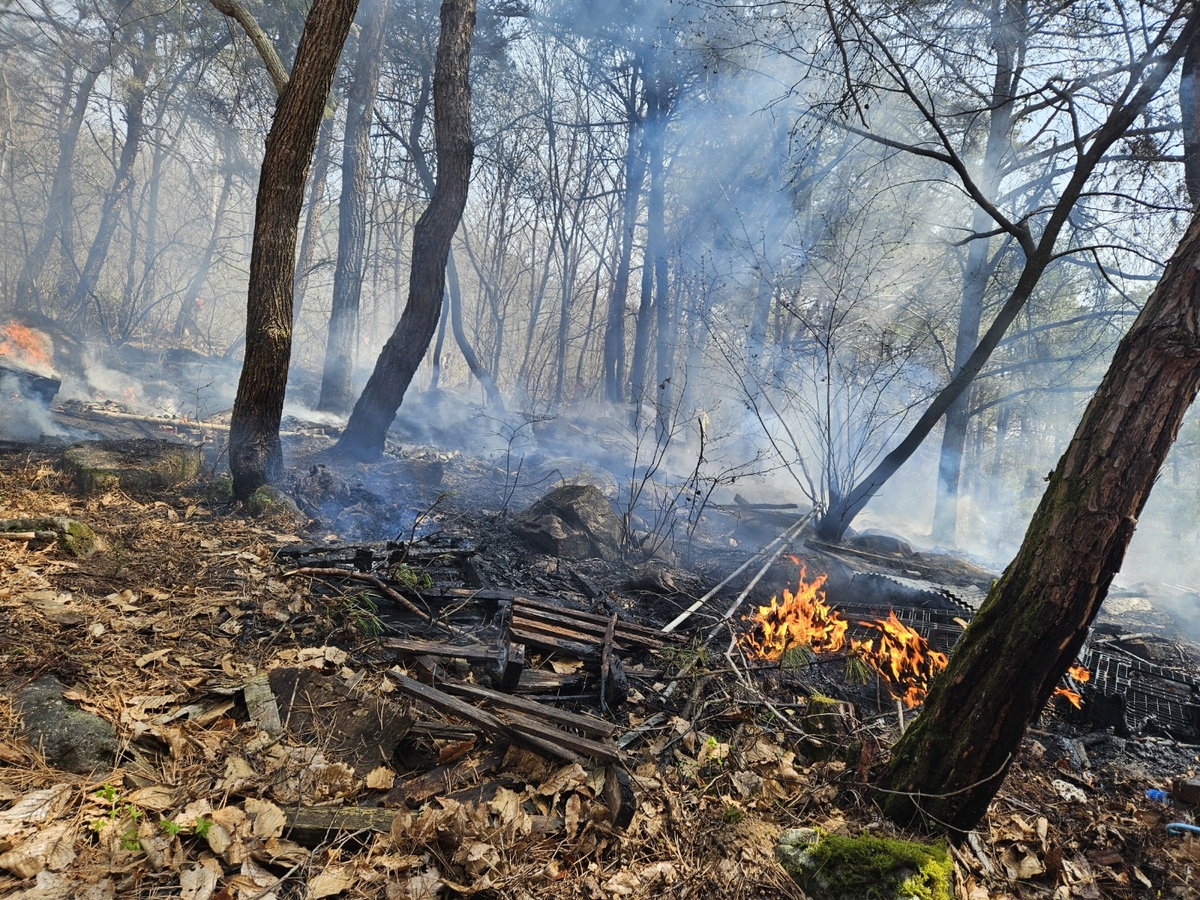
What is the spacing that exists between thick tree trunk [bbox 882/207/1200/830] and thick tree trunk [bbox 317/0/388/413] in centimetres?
1154

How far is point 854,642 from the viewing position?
4586 mm

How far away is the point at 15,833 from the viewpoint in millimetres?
1863

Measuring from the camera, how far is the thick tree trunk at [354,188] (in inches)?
440

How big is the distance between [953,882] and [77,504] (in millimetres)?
6525

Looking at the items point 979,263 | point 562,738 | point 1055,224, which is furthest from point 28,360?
point 979,263

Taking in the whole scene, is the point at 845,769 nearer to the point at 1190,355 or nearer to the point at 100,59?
the point at 1190,355

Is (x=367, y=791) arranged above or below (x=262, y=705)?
below

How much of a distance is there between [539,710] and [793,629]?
2.55 m

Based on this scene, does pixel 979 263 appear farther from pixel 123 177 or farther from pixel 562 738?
pixel 123 177

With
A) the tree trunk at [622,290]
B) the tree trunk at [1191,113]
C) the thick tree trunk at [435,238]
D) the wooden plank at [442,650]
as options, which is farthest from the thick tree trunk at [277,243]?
the tree trunk at [622,290]

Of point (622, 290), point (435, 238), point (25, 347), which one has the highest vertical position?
point (622, 290)

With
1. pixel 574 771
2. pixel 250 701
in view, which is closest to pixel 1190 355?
pixel 574 771

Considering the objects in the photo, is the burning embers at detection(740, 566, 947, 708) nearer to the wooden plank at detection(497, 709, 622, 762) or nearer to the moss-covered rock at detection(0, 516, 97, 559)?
the wooden plank at detection(497, 709, 622, 762)

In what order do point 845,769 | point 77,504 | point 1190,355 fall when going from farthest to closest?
point 77,504
point 845,769
point 1190,355
